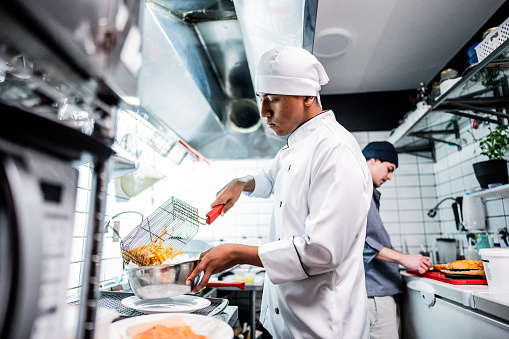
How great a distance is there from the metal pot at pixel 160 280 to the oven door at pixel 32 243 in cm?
60

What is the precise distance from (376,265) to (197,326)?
1592 millimetres

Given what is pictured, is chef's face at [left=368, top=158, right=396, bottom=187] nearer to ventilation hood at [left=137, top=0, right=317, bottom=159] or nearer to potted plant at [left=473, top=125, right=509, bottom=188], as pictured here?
potted plant at [left=473, top=125, right=509, bottom=188]

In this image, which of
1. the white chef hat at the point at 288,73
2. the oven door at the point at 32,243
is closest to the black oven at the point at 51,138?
the oven door at the point at 32,243

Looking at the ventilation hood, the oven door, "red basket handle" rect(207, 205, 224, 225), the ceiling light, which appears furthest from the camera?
the ceiling light

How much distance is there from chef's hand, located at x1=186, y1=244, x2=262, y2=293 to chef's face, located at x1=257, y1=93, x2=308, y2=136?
509 mm

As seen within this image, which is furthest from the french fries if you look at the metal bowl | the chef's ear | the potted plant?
the potted plant

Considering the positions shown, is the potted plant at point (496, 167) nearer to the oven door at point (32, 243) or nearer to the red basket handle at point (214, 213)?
the red basket handle at point (214, 213)

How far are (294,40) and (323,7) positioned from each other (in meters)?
0.97

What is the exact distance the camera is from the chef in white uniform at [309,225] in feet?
3.05

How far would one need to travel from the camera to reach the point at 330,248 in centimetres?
90

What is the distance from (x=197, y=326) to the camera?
2.31 feet

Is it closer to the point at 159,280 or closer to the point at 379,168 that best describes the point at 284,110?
the point at 159,280

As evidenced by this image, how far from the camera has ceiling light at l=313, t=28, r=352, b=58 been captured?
275cm

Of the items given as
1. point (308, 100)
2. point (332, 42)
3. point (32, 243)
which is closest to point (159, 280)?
point (32, 243)
